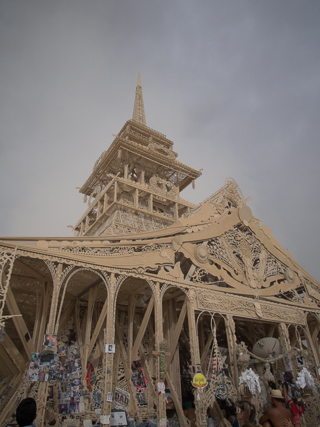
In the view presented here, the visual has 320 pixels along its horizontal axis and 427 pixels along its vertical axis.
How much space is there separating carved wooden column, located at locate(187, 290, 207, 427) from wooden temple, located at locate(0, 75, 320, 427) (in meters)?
0.03

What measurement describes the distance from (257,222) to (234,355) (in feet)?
18.4

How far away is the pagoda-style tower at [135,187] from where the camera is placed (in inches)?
656

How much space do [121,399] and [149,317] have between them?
3.04 m

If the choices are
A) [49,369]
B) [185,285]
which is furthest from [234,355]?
[49,369]

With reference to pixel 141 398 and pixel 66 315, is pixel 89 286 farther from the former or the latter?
pixel 141 398

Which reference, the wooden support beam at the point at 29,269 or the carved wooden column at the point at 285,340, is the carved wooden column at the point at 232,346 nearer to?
the carved wooden column at the point at 285,340

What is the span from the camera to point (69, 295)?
10797mm

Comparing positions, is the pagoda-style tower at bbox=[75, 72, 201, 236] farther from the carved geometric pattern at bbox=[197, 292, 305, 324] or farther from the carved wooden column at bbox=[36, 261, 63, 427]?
the carved wooden column at bbox=[36, 261, 63, 427]

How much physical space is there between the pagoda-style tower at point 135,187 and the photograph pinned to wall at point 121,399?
6.93m

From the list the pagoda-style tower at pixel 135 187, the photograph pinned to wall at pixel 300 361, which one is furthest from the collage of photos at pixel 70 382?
the photograph pinned to wall at pixel 300 361

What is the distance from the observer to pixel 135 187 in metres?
17.5

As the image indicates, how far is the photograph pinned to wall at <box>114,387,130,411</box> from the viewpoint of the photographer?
10.2 meters

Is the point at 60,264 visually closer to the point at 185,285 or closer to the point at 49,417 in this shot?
the point at 185,285

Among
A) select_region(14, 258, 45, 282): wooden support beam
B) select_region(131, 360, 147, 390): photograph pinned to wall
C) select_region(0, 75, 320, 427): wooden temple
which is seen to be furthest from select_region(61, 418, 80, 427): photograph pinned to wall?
select_region(14, 258, 45, 282): wooden support beam
